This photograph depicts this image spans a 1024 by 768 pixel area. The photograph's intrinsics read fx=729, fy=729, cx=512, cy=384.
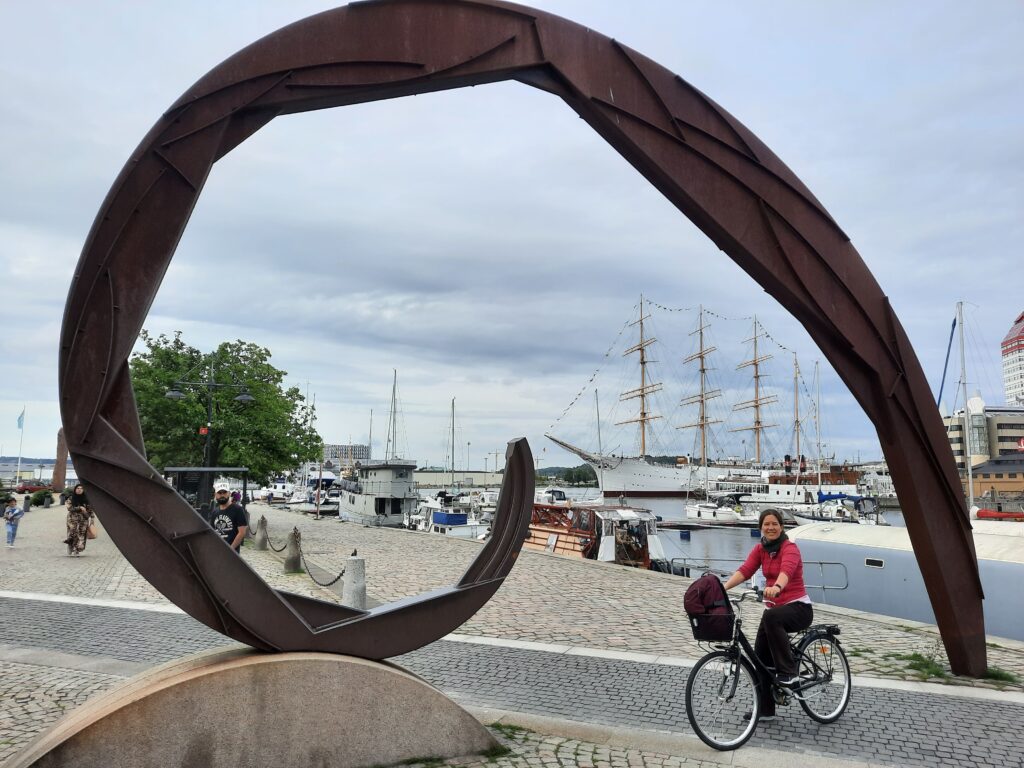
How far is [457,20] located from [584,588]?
36.4 feet

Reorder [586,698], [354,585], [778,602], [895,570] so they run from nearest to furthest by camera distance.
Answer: [778,602] → [586,698] → [354,585] → [895,570]

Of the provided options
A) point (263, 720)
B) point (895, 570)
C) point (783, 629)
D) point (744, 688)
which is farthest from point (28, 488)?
point (783, 629)

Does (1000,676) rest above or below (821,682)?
below

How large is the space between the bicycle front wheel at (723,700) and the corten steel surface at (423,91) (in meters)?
1.94

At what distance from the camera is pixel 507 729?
5848 millimetres

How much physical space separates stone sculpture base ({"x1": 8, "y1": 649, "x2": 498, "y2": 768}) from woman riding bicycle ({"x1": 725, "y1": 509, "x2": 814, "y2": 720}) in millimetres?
2393

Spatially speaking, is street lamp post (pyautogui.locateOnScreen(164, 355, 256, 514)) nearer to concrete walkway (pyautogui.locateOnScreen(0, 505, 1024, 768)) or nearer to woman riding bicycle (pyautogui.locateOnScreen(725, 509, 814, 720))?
concrete walkway (pyautogui.locateOnScreen(0, 505, 1024, 768))

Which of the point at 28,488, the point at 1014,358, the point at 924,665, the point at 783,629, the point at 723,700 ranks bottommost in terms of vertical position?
the point at 924,665

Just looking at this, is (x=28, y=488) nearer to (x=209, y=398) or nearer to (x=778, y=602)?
(x=209, y=398)

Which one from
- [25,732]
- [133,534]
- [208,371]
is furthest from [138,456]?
[208,371]

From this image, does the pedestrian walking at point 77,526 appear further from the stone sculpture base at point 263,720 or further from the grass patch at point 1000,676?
the grass patch at point 1000,676

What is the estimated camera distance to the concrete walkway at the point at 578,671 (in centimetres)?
559

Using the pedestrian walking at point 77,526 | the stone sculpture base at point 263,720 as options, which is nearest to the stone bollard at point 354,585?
the stone sculpture base at point 263,720

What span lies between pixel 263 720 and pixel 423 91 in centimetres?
483
